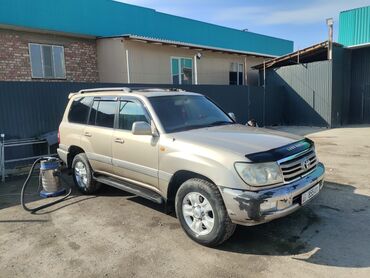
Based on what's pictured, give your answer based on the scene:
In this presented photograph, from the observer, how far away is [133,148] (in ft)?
17.3

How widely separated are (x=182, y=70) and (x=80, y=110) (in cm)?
1166

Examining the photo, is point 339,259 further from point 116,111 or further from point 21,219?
point 21,219

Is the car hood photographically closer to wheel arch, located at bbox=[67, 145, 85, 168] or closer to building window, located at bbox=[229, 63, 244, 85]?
wheel arch, located at bbox=[67, 145, 85, 168]

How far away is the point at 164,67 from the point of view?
16781mm

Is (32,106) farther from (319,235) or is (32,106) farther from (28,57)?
(319,235)

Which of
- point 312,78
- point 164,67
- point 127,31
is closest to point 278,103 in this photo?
point 312,78

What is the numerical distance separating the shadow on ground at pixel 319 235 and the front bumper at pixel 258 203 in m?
0.50

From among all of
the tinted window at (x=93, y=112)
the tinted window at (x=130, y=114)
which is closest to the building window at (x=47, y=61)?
the tinted window at (x=93, y=112)

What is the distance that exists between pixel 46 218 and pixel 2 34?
1028cm

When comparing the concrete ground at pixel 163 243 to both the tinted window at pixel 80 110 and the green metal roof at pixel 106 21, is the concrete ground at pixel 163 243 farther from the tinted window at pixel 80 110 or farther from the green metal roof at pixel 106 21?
the green metal roof at pixel 106 21

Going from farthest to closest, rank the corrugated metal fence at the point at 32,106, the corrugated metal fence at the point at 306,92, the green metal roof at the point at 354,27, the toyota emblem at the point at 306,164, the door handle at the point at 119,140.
→ 1. the green metal roof at the point at 354,27
2. the corrugated metal fence at the point at 306,92
3. the corrugated metal fence at the point at 32,106
4. the door handle at the point at 119,140
5. the toyota emblem at the point at 306,164

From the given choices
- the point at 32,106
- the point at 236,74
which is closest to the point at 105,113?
the point at 32,106

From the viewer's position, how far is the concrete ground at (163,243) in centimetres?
379

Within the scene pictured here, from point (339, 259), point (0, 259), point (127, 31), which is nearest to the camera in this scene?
point (339, 259)
